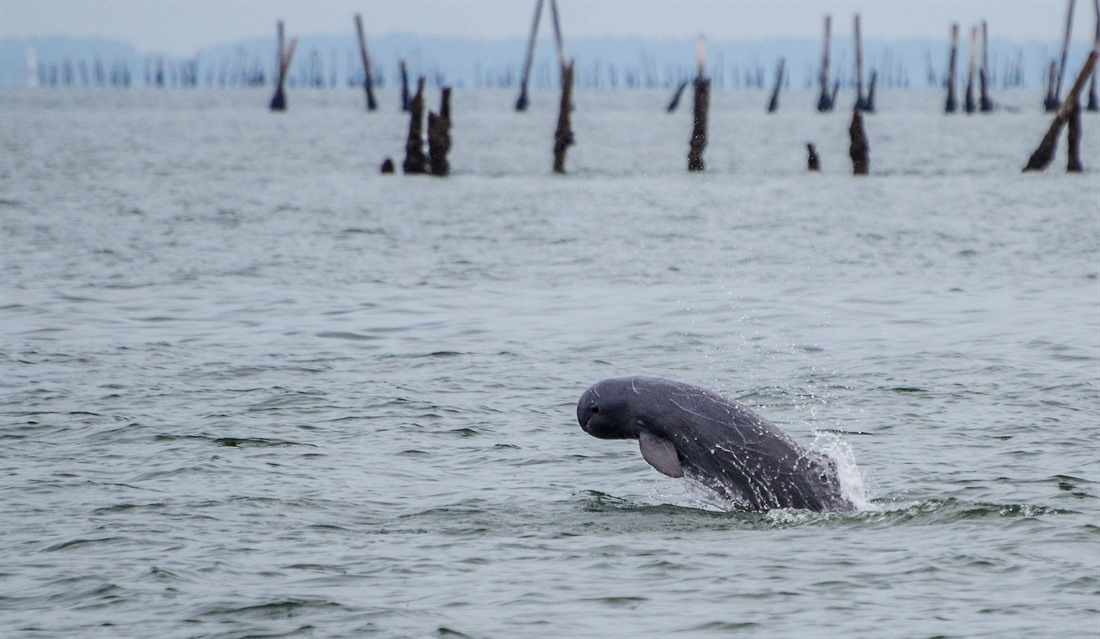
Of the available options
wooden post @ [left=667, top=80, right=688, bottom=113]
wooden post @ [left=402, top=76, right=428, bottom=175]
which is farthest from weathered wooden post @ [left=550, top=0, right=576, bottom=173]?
wooden post @ [left=667, top=80, right=688, bottom=113]

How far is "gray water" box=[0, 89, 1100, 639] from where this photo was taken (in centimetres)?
888

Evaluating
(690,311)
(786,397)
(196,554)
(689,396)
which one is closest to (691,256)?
(690,311)

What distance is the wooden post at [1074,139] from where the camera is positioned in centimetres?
4141

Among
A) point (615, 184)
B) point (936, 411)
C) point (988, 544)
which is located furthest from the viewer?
point (615, 184)

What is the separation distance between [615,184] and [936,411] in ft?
103

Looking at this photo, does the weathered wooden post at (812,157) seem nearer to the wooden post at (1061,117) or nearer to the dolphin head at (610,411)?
the wooden post at (1061,117)

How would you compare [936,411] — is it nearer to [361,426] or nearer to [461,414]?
[461,414]

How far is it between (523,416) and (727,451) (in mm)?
4141

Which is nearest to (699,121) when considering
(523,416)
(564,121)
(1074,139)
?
(564,121)

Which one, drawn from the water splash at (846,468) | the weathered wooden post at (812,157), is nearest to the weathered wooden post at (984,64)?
the weathered wooden post at (812,157)

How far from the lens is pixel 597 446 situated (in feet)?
43.4

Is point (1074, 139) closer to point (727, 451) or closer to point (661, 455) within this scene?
point (727, 451)

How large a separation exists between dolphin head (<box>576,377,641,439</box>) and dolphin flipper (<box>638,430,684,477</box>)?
461mm

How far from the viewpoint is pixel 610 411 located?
11.2 metres
